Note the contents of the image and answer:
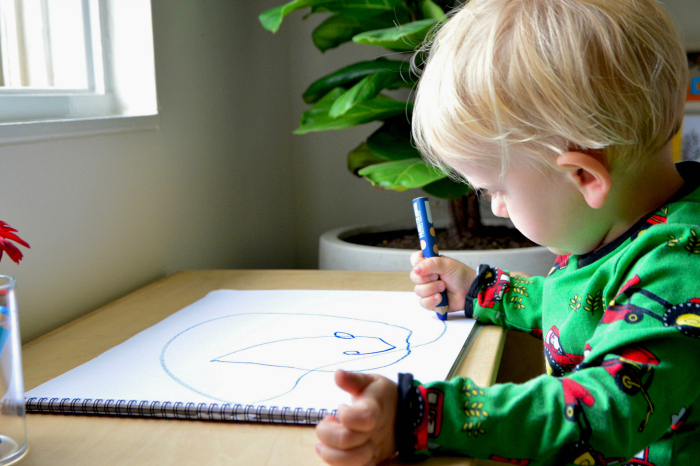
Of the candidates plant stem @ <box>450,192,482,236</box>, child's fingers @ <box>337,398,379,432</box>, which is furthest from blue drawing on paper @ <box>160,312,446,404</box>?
plant stem @ <box>450,192,482,236</box>

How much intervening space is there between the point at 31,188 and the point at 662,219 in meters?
0.62

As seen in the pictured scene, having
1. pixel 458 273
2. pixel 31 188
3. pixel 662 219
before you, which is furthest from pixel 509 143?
pixel 31 188

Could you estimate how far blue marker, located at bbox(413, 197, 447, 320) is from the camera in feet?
2.29

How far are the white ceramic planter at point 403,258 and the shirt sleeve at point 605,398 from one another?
20.4 inches

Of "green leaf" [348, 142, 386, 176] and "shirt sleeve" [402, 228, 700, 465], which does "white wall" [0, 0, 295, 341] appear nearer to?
"green leaf" [348, 142, 386, 176]

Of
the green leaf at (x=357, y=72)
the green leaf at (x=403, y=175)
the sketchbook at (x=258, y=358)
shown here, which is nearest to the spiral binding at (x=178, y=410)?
the sketchbook at (x=258, y=358)

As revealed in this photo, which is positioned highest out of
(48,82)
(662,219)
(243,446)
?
(48,82)

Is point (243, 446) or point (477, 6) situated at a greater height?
point (477, 6)

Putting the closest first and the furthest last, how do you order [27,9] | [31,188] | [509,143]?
1. [509,143]
2. [31,188]
3. [27,9]

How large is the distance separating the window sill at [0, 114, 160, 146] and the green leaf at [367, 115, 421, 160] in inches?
14.5

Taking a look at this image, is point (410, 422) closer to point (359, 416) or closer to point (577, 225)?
point (359, 416)

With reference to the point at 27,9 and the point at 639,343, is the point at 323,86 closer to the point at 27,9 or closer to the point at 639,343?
the point at 27,9

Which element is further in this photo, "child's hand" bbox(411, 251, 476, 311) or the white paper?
"child's hand" bbox(411, 251, 476, 311)

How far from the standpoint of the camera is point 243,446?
1.40ft
